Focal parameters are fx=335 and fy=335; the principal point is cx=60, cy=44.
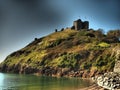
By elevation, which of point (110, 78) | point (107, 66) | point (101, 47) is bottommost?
point (110, 78)

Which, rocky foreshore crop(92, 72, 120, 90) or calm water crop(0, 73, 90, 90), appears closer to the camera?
rocky foreshore crop(92, 72, 120, 90)

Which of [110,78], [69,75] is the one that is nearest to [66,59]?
[69,75]

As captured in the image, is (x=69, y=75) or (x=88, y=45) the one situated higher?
(x=88, y=45)

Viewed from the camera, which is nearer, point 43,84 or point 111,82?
point 111,82

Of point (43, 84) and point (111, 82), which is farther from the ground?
point (43, 84)

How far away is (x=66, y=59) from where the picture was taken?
7623 inches

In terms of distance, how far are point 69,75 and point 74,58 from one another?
16301 millimetres

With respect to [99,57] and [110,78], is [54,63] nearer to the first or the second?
[99,57]

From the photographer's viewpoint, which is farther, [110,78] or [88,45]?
[88,45]

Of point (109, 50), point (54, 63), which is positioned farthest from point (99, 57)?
point (54, 63)

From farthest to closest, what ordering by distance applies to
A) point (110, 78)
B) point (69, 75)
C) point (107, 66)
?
point (69, 75) → point (107, 66) → point (110, 78)

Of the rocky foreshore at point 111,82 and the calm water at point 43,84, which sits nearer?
the rocky foreshore at point 111,82

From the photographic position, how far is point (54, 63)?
19675 centimetres

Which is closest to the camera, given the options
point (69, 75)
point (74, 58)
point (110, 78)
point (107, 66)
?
point (110, 78)
